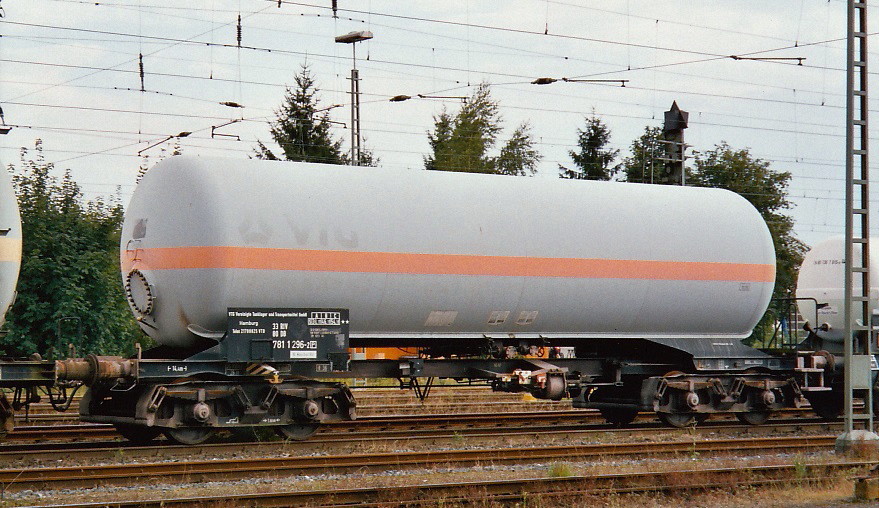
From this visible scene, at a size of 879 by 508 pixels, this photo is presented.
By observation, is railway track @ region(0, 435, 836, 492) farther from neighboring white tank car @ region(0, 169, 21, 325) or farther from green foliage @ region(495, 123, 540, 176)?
green foliage @ region(495, 123, 540, 176)

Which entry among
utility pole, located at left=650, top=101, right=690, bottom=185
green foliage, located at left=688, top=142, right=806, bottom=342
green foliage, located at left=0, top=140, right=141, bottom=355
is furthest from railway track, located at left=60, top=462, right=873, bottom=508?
green foliage, located at left=688, top=142, right=806, bottom=342

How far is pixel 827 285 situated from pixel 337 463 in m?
11.3

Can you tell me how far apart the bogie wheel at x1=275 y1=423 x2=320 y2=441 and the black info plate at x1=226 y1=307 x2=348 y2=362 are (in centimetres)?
114

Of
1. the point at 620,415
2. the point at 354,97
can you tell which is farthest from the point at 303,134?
the point at 620,415

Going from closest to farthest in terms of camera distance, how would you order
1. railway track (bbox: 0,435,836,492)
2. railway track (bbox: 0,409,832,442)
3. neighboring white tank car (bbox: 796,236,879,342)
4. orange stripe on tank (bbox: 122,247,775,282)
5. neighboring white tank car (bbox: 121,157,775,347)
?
railway track (bbox: 0,435,836,492)
orange stripe on tank (bbox: 122,247,775,282)
neighboring white tank car (bbox: 121,157,775,347)
railway track (bbox: 0,409,832,442)
neighboring white tank car (bbox: 796,236,879,342)

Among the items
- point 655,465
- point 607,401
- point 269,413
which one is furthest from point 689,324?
point 269,413

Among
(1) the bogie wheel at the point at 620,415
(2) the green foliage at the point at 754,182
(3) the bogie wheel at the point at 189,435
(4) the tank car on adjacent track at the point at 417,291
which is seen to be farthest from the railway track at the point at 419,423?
(2) the green foliage at the point at 754,182

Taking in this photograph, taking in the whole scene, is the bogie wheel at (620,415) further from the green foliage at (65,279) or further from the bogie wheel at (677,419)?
the green foliage at (65,279)

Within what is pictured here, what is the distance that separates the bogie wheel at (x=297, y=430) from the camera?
1544 cm

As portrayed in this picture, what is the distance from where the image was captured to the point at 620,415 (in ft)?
64.0

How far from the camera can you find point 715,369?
18.1m

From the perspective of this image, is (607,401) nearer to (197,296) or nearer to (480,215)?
(480,215)

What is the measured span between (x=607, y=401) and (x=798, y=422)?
3729 mm

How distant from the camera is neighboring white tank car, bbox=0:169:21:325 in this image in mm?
13891
